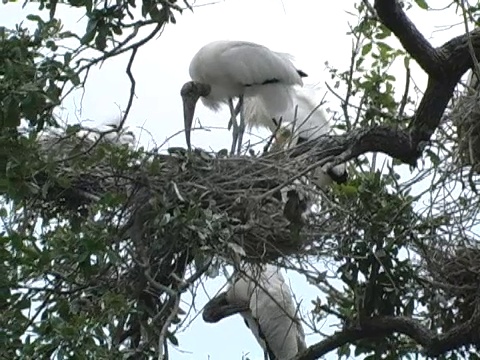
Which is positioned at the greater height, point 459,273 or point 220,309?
point 220,309

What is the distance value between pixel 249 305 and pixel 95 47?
9.38ft

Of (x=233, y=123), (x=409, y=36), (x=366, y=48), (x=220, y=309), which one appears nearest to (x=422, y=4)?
(x=409, y=36)

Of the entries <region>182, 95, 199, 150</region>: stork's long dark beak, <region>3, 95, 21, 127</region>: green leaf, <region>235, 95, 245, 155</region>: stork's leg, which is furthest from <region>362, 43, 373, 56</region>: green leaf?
<region>182, 95, 199, 150</region>: stork's long dark beak

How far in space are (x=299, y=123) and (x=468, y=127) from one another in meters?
2.10

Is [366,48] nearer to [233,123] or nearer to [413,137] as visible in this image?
[413,137]

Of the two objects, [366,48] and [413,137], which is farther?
[366,48]

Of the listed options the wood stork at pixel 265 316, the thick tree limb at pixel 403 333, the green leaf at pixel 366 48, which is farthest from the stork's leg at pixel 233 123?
the thick tree limb at pixel 403 333

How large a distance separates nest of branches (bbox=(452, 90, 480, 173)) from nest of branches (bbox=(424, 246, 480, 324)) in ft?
1.04

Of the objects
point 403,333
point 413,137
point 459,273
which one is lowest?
point 403,333

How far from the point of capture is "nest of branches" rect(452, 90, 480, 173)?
4.56 metres

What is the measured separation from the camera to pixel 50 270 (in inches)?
144

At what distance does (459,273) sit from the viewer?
4680mm

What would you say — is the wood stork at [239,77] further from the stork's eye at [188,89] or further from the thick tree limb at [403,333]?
the thick tree limb at [403,333]

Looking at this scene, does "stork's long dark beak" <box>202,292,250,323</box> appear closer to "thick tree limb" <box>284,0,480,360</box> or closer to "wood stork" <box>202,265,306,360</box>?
"wood stork" <box>202,265,306,360</box>
